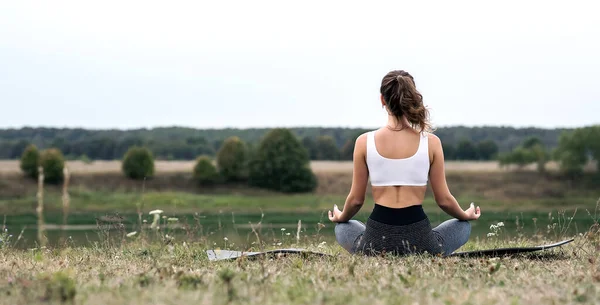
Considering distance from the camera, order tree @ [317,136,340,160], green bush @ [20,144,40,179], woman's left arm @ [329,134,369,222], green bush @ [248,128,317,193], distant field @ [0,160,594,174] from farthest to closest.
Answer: tree @ [317,136,340,160]
distant field @ [0,160,594,174]
green bush @ [20,144,40,179]
green bush @ [248,128,317,193]
woman's left arm @ [329,134,369,222]

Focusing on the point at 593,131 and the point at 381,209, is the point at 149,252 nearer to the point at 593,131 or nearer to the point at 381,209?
the point at 381,209

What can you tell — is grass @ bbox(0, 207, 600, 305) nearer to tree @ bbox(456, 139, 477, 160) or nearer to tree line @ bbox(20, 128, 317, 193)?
tree line @ bbox(20, 128, 317, 193)

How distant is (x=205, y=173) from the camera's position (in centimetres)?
7481

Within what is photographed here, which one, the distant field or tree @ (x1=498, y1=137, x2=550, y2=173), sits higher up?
tree @ (x1=498, y1=137, x2=550, y2=173)

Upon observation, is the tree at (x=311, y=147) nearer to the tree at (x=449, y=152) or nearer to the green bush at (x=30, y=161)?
the tree at (x=449, y=152)

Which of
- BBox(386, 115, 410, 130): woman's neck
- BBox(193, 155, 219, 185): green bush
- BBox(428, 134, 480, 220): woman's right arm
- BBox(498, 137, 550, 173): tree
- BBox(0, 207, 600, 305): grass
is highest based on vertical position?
BBox(386, 115, 410, 130): woman's neck

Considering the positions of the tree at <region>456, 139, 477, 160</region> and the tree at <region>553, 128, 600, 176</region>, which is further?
the tree at <region>456, 139, 477, 160</region>

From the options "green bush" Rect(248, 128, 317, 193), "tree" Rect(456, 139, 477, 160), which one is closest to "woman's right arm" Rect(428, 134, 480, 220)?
"green bush" Rect(248, 128, 317, 193)

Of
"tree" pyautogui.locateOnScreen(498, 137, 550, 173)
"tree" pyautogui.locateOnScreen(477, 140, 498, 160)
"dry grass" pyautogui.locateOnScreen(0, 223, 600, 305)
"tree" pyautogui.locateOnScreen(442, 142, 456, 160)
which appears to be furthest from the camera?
"tree" pyautogui.locateOnScreen(477, 140, 498, 160)

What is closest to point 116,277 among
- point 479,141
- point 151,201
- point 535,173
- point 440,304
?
point 440,304

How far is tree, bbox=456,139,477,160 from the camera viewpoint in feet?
302

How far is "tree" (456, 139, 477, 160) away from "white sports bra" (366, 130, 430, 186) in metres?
86.9

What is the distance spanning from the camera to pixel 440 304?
12.9 feet

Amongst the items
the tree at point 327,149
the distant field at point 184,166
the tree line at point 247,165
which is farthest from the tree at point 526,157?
the tree line at point 247,165
